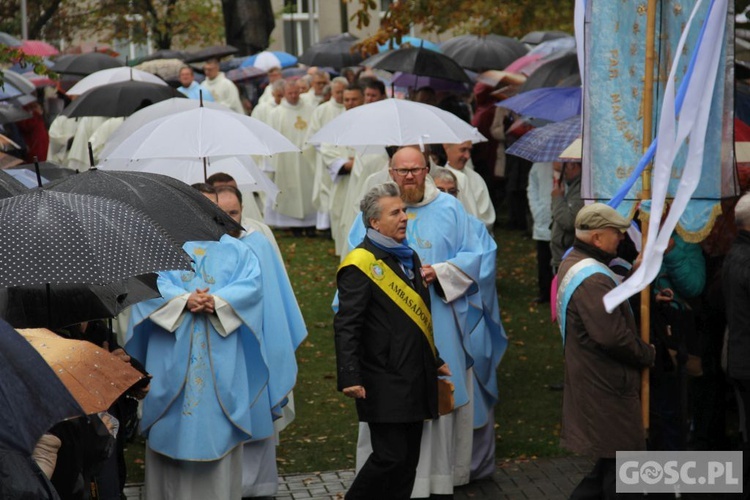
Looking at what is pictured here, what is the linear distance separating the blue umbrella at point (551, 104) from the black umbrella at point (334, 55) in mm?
12470

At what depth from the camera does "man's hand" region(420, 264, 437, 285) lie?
755cm

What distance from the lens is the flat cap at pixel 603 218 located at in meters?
6.56

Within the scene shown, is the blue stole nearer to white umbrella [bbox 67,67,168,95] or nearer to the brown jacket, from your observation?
the brown jacket

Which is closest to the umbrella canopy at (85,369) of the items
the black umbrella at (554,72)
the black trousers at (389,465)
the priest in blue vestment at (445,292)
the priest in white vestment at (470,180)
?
the black trousers at (389,465)

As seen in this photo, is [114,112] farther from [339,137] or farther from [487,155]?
[487,155]

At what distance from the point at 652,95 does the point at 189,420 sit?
2817 mm

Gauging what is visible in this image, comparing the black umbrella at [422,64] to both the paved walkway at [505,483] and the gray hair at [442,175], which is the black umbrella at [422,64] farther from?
the paved walkway at [505,483]

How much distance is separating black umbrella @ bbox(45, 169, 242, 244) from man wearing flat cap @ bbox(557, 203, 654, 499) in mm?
1774

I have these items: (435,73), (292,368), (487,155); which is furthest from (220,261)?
(487,155)

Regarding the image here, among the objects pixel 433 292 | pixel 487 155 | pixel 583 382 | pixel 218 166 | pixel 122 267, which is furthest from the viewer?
pixel 487 155

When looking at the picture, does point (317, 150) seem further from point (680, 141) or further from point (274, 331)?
point (680, 141)

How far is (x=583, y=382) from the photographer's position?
22.1 feet

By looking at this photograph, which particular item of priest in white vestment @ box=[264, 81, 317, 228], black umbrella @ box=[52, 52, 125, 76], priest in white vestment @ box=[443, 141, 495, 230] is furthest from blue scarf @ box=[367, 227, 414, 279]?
black umbrella @ box=[52, 52, 125, 76]

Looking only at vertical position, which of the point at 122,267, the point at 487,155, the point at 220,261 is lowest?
the point at 487,155
